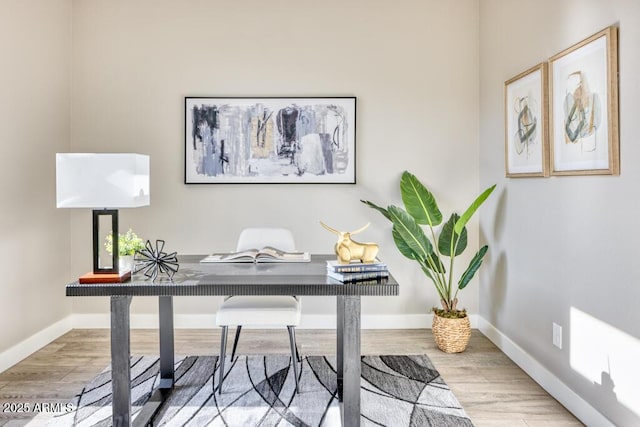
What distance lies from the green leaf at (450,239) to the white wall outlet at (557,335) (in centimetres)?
90

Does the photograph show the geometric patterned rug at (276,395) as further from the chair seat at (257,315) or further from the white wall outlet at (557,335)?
the white wall outlet at (557,335)

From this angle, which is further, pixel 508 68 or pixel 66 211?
pixel 66 211

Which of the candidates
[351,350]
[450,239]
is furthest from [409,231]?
[351,350]

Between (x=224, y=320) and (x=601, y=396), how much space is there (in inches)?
72.6

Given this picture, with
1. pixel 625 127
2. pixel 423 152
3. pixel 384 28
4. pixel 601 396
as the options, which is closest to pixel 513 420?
pixel 601 396

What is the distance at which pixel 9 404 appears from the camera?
7.84 ft

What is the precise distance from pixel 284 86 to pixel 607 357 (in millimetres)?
2786

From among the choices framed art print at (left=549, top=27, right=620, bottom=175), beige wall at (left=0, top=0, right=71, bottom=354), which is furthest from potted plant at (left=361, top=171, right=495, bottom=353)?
beige wall at (left=0, top=0, right=71, bottom=354)

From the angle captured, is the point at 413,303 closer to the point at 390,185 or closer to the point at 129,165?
the point at 390,185

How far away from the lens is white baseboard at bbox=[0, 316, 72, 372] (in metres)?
2.89

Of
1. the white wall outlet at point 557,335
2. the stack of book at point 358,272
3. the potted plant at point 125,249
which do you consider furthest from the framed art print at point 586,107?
the potted plant at point 125,249

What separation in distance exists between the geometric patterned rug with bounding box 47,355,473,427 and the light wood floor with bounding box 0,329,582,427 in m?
0.13

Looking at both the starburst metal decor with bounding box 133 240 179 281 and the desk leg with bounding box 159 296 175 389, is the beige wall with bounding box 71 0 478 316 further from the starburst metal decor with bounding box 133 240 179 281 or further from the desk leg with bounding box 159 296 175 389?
the starburst metal decor with bounding box 133 240 179 281

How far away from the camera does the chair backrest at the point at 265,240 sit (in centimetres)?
294
